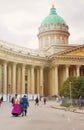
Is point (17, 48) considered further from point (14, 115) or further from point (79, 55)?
point (14, 115)

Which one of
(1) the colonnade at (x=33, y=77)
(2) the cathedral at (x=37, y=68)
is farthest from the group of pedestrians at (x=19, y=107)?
(1) the colonnade at (x=33, y=77)

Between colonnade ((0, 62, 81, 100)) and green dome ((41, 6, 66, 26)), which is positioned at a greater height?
green dome ((41, 6, 66, 26))

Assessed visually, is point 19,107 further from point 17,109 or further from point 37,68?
point 37,68

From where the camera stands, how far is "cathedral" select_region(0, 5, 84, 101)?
263 feet

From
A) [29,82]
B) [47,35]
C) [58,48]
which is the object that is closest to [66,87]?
[29,82]

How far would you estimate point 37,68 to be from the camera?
93.1 metres

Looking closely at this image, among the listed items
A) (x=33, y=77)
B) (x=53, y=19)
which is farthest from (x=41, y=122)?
(x=53, y=19)

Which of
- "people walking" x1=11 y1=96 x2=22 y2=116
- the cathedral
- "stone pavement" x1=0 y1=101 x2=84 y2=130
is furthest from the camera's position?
the cathedral

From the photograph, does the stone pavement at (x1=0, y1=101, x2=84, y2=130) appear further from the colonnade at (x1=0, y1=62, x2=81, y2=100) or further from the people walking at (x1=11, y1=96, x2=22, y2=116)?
the colonnade at (x1=0, y1=62, x2=81, y2=100)

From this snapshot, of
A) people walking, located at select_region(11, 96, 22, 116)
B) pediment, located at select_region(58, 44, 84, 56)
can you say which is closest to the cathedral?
pediment, located at select_region(58, 44, 84, 56)

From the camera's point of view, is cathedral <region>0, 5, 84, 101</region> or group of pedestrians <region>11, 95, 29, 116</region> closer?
group of pedestrians <region>11, 95, 29, 116</region>

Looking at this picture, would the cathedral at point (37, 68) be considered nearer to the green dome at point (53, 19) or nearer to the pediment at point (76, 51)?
the pediment at point (76, 51)

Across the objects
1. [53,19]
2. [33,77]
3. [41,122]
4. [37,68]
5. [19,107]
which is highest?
[53,19]

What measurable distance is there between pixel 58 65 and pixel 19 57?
11.6m
